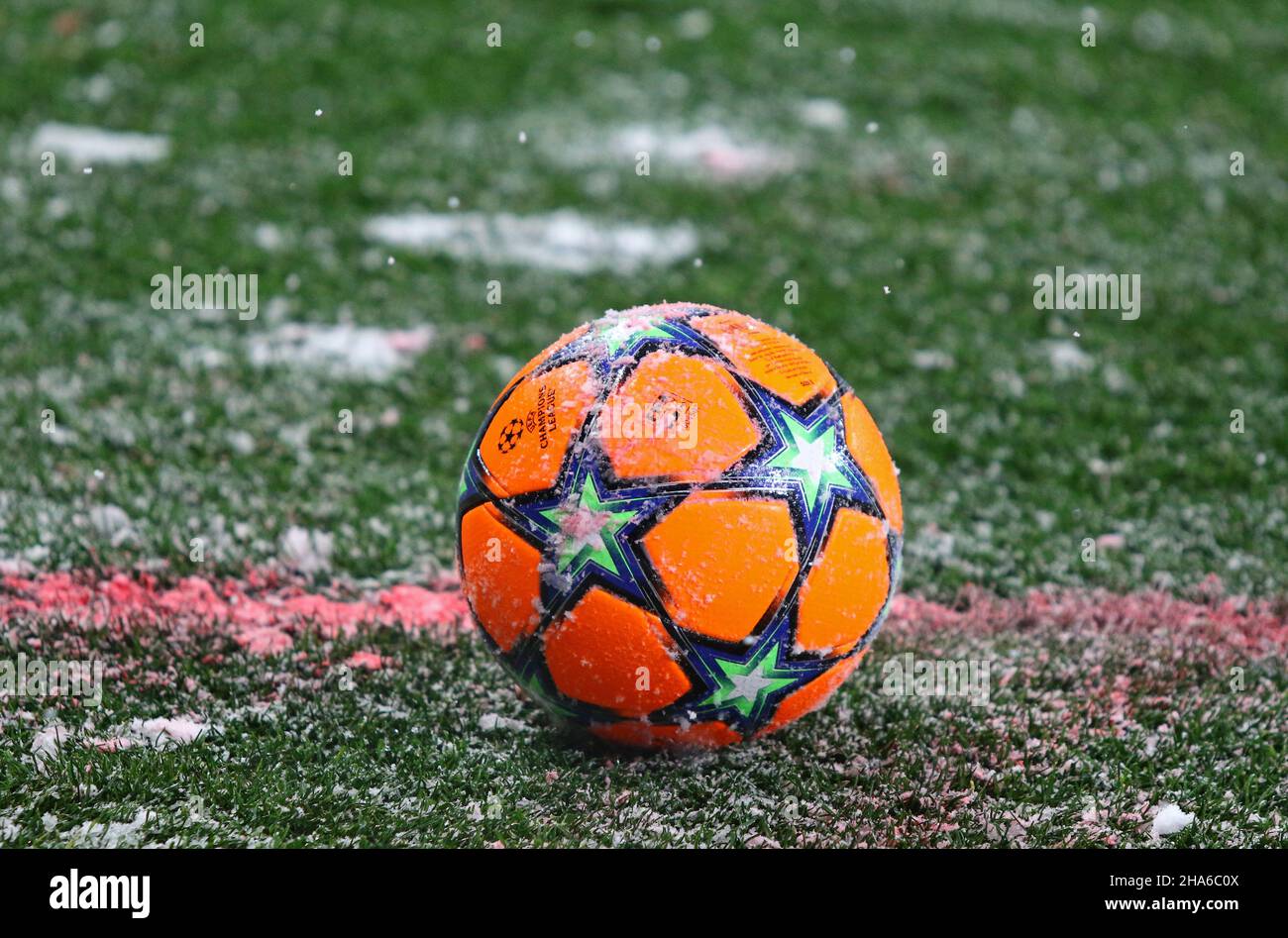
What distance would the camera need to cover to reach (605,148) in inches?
556

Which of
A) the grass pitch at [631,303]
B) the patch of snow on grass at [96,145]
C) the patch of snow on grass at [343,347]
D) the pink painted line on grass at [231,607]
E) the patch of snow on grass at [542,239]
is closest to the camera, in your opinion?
the grass pitch at [631,303]

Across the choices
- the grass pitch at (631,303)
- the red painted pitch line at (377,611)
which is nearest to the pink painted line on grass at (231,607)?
the red painted pitch line at (377,611)

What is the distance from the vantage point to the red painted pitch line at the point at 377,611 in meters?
6.18

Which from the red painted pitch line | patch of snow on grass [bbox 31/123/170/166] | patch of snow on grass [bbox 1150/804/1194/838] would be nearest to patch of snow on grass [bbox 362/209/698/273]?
patch of snow on grass [bbox 31/123/170/166]

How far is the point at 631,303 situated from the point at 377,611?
476 centimetres

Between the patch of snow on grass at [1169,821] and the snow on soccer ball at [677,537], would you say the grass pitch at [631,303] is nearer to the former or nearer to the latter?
the patch of snow on grass at [1169,821]

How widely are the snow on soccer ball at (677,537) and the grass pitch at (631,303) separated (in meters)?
0.50

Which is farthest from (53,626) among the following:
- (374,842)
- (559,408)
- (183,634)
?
(559,408)

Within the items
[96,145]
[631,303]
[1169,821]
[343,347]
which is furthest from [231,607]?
[96,145]

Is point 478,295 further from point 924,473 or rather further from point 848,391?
point 848,391

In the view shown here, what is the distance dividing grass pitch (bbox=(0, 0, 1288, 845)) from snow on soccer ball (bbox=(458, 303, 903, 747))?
50 centimetres

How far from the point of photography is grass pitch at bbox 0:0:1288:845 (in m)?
5.11

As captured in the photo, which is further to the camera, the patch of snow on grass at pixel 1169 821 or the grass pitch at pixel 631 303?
the grass pitch at pixel 631 303

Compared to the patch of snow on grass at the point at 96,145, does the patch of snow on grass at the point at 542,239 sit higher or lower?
lower
